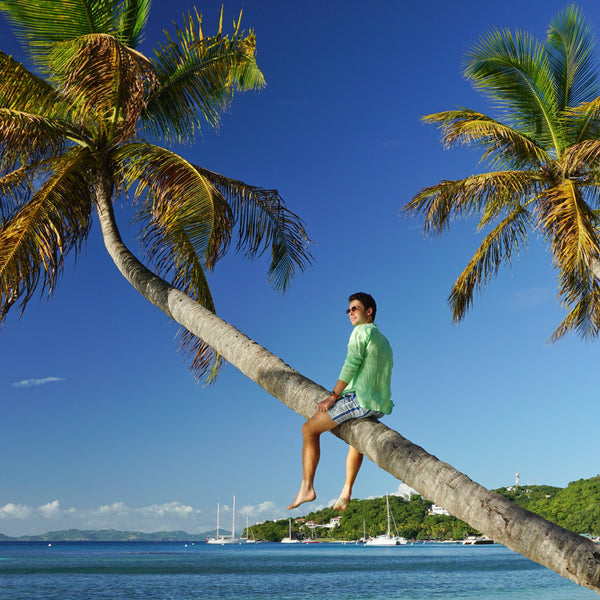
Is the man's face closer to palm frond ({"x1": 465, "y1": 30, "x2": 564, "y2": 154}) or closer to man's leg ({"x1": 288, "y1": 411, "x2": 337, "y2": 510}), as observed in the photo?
man's leg ({"x1": 288, "y1": 411, "x2": 337, "y2": 510})

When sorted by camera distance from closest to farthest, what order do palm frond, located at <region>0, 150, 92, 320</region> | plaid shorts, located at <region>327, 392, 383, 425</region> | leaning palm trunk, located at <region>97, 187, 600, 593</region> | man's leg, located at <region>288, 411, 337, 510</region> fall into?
leaning palm trunk, located at <region>97, 187, 600, 593</region>
plaid shorts, located at <region>327, 392, 383, 425</region>
man's leg, located at <region>288, 411, 337, 510</region>
palm frond, located at <region>0, 150, 92, 320</region>

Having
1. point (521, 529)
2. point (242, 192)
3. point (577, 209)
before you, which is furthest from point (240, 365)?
point (577, 209)

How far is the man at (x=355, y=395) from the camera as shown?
4383 millimetres

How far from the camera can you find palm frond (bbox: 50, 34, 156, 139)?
307 inches

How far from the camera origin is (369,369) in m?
4.45

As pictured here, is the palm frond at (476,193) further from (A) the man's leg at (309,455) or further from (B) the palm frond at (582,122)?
(A) the man's leg at (309,455)

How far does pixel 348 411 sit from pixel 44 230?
15.6 feet

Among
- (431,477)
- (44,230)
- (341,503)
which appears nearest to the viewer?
(431,477)

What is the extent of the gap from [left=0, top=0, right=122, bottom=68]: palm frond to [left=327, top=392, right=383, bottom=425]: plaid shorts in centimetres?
685

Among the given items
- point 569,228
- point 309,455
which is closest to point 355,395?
point 309,455

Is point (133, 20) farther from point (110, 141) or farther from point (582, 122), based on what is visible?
point (582, 122)

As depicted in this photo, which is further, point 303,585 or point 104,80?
point 303,585

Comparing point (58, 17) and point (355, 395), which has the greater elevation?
point (58, 17)

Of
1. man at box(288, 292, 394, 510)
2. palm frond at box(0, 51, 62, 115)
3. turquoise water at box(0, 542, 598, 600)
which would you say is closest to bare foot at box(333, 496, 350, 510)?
man at box(288, 292, 394, 510)
